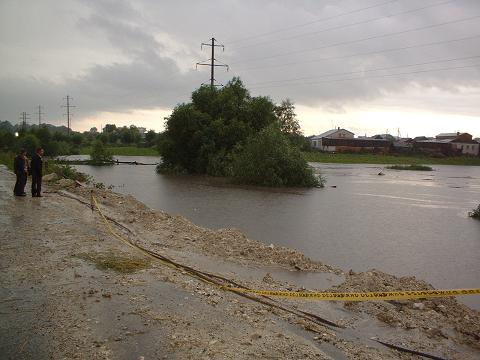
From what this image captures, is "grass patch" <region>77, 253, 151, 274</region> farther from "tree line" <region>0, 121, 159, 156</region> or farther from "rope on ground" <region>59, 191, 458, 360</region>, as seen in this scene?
"tree line" <region>0, 121, 159, 156</region>

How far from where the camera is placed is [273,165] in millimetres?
33938

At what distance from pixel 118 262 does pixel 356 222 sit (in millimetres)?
12813

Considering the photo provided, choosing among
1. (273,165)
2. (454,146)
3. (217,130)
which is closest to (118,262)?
(273,165)

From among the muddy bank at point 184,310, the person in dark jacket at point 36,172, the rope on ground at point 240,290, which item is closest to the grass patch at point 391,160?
the person in dark jacket at point 36,172

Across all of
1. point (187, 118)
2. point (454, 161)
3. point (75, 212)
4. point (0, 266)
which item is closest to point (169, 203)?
point (75, 212)

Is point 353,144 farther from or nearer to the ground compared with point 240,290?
farther from the ground

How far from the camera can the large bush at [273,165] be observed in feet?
111

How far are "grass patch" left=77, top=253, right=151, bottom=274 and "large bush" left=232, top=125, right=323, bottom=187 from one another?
25.1 meters

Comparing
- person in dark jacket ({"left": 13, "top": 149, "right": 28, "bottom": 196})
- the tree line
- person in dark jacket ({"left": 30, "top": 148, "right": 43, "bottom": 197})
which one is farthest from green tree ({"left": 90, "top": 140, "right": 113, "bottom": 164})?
person in dark jacket ({"left": 30, "top": 148, "right": 43, "bottom": 197})

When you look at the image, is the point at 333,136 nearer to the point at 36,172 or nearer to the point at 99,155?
the point at 99,155

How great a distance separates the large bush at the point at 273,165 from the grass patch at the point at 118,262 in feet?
82.3

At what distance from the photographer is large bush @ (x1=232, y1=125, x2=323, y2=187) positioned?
3384 centimetres

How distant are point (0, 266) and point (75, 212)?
6.16 meters

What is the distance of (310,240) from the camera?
14.7 metres
